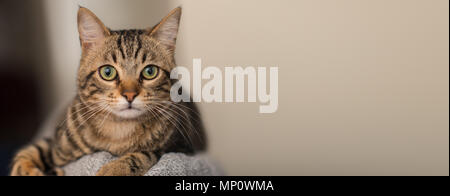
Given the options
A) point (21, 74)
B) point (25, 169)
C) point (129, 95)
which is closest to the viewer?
point (129, 95)

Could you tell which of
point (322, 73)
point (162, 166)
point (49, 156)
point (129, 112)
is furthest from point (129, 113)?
point (322, 73)

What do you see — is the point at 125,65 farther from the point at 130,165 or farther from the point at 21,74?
the point at 21,74

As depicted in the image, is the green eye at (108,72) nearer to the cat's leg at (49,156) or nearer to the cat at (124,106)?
the cat at (124,106)

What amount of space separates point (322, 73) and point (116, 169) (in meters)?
0.43

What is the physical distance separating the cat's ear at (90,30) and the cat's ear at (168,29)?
0.08m

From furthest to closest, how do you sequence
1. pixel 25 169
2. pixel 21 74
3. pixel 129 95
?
pixel 21 74, pixel 25 169, pixel 129 95

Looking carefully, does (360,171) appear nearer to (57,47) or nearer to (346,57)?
(346,57)

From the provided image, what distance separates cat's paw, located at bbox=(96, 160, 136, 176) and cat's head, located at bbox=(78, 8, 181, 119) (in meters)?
0.08

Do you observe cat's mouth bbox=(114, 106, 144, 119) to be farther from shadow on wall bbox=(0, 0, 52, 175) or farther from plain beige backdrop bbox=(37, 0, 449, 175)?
shadow on wall bbox=(0, 0, 52, 175)

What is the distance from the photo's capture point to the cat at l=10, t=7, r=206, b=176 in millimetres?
524

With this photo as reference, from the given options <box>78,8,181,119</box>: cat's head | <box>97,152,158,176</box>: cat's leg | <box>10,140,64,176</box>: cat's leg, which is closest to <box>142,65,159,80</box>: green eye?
<box>78,8,181,119</box>: cat's head

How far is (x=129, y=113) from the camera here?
534 millimetres
